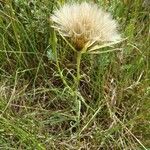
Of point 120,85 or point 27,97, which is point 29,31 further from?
point 120,85

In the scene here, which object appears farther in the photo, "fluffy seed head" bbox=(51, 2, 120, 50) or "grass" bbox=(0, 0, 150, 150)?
"grass" bbox=(0, 0, 150, 150)

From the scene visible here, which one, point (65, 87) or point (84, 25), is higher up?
point (84, 25)

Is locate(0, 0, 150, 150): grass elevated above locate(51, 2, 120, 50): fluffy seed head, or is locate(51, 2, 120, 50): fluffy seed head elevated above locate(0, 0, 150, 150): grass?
locate(51, 2, 120, 50): fluffy seed head

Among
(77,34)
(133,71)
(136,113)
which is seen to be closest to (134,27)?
(133,71)

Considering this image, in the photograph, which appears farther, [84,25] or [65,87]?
[65,87]
